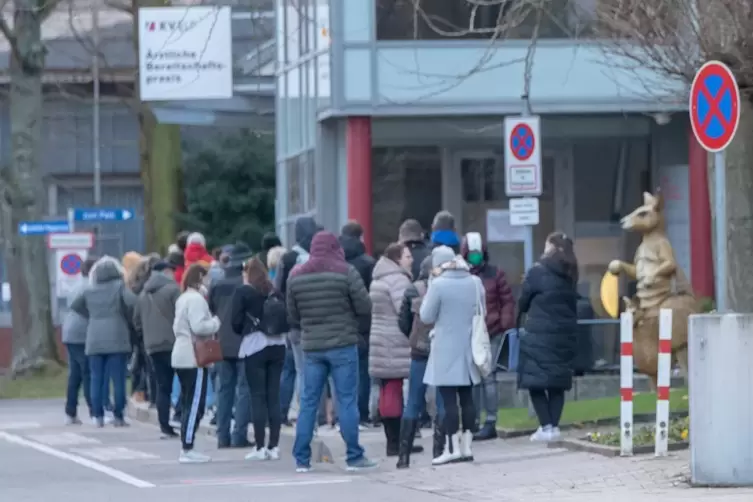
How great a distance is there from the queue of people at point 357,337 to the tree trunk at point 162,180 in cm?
1814

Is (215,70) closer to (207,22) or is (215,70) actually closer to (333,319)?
(207,22)

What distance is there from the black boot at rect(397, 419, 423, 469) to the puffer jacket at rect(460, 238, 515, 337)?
187 centimetres

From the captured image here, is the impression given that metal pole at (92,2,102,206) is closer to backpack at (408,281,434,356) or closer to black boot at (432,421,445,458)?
backpack at (408,281,434,356)

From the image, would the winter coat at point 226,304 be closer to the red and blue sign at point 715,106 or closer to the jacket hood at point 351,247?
the jacket hood at point 351,247

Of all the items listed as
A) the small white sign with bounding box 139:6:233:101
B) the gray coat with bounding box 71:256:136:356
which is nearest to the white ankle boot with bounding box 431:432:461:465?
the gray coat with bounding box 71:256:136:356

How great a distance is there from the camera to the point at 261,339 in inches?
587

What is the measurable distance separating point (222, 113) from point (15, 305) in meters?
6.85

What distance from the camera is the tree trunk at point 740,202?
44.5 ft

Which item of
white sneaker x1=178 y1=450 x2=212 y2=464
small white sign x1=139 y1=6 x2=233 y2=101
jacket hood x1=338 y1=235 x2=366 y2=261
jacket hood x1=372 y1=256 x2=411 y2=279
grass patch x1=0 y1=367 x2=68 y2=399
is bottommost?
grass patch x1=0 y1=367 x2=68 y2=399

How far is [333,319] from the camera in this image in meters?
13.8

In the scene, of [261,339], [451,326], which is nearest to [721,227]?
[451,326]

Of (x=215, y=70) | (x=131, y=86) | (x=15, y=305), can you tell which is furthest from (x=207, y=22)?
(x=131, y=86)

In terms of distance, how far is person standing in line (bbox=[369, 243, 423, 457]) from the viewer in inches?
566

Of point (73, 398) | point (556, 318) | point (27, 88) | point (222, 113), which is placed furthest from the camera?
point (27, 88)
